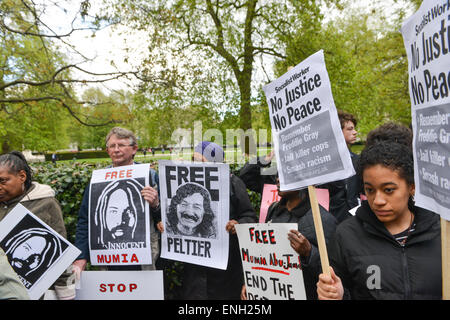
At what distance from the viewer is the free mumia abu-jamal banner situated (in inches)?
110

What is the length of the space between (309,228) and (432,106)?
1088 millimetres

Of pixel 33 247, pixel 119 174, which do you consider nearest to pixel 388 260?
pixel 119 174

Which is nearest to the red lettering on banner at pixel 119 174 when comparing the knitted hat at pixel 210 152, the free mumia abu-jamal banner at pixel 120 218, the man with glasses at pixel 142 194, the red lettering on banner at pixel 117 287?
the free mumia abu-jamal banner at pixel 120 218

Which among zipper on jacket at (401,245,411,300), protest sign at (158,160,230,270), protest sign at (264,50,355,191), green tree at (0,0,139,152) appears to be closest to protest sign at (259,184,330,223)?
protest sign at (158,160,230,270)

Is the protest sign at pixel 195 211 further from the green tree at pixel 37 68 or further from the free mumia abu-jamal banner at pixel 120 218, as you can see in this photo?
the green tree at pixel 37 68

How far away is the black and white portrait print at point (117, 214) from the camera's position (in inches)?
112

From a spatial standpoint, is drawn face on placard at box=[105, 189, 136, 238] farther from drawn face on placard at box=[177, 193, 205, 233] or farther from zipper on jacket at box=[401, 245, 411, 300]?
zipper on jacket at box=[401, 245, 411, 300]

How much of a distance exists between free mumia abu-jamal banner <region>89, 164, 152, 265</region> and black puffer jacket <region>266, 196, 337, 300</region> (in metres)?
1.13

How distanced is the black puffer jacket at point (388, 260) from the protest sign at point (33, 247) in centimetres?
191

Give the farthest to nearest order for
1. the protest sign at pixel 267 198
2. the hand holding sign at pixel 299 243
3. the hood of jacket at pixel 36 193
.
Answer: the protest sign at pixel 267 198 → the hood of jacket at pixel 36 193 → the hand holding sign at pixel 299 243

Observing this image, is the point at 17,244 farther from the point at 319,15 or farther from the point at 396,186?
the point at 319,15

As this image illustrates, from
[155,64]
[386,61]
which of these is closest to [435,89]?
[155,64]

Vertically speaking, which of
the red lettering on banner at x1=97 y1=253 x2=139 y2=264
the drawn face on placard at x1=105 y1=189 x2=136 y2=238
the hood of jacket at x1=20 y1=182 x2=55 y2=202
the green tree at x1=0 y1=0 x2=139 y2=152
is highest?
the green tree at x1=0 y1=0 x2=139 y2=152

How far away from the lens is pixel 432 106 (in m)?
1.54
